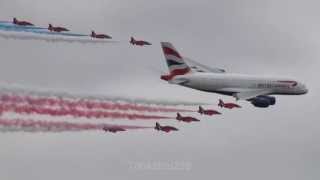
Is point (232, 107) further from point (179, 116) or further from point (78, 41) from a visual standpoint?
point (78, 41)

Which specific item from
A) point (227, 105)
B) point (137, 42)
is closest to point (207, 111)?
point (227, 105)

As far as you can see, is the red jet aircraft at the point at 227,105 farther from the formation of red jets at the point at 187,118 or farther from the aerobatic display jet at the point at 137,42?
the aerobatic display jet at the point at 137,42

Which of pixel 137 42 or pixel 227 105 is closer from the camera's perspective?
pixel 137 42

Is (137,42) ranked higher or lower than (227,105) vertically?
higher

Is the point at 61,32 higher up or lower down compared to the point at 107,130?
higher up

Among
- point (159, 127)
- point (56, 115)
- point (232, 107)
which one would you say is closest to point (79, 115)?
point (56, 115)

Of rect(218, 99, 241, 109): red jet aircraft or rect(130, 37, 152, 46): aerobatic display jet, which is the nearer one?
rect(130, 37, 152, 46): aerobatic display jet

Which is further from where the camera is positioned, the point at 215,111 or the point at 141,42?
the point at 215,111

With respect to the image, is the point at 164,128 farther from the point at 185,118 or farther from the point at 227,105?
the point at 227,105

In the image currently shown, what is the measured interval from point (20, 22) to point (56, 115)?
15331 mm

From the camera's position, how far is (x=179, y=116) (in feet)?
605

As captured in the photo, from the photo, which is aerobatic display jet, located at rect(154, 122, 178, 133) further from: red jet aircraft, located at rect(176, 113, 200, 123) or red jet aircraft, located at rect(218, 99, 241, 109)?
red jet aircraft, located at rect(218, 99, 241, 109)

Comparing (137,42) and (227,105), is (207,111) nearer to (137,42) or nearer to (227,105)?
(227,105)

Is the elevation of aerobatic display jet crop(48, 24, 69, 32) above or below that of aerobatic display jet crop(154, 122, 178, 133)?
above
